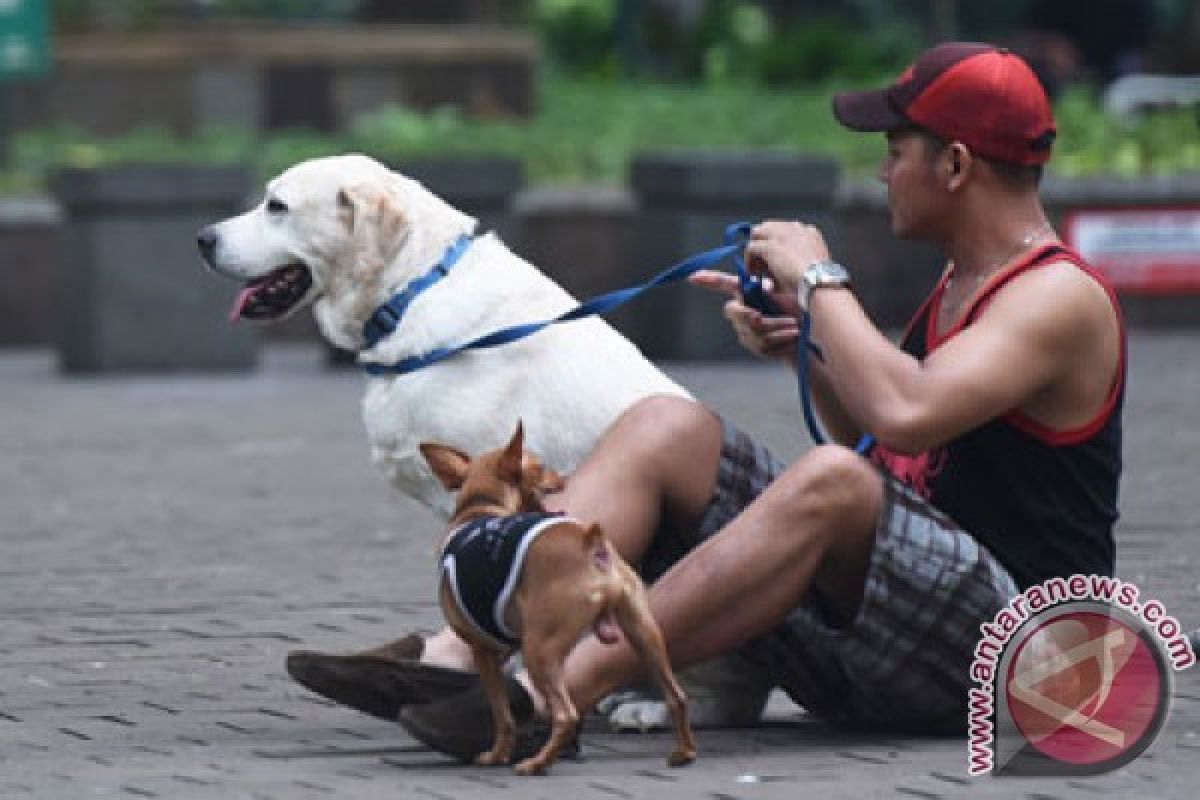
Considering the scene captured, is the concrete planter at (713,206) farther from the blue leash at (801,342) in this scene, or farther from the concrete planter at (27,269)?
the blue leash at (801,342)

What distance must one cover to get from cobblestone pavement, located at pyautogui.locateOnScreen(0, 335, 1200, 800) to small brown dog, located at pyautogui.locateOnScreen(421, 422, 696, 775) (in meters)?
0.16

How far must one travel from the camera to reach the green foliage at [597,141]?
52.5 feet

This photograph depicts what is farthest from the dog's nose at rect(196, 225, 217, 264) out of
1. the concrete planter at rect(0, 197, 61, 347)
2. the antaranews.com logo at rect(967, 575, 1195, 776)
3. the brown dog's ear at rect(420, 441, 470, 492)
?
the concrete planter at rect(0, 197, 61, 347)

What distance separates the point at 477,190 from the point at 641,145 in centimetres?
412

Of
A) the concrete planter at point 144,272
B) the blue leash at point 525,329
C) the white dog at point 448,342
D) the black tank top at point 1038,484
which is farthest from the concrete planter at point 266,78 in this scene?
the black tank top at point 1038,484

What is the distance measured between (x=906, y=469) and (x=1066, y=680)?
56 cm

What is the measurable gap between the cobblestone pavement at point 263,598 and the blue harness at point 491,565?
292 mm

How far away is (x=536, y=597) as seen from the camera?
507cm

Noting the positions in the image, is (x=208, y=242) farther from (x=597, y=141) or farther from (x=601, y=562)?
(x=597, y=141)

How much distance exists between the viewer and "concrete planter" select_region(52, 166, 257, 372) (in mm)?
13945

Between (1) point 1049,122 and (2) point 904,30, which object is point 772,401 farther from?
(2) point 904,30

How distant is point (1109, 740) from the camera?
5.37 m

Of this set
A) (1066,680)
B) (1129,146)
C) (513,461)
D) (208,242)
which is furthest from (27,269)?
(1066,680)

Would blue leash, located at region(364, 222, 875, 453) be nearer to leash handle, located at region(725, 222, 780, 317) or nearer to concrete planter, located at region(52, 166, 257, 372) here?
leash handle, located at region(725, 222, 780, 317)
